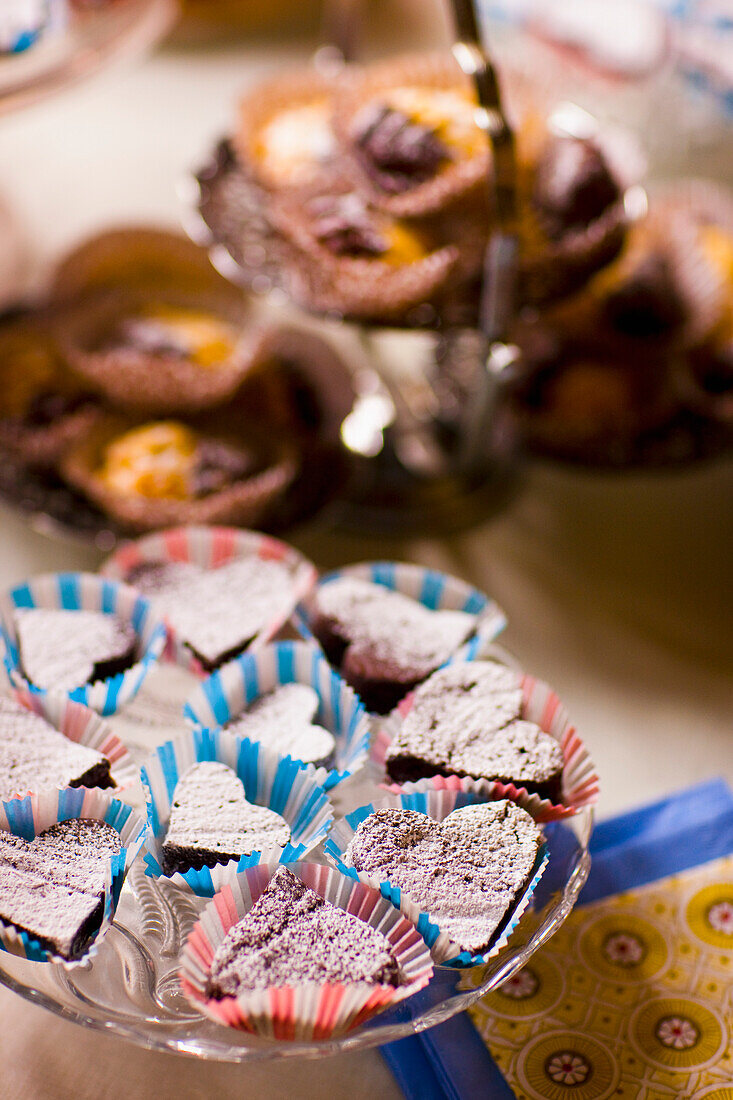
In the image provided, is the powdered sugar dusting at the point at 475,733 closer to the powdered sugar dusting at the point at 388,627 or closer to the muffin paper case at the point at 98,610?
the powdered sugar dusting at the point at 388,627

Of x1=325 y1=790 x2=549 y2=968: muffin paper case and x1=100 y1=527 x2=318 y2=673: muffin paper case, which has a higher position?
x1=100 y1=527 x2=318 y2=673: muffin paper case

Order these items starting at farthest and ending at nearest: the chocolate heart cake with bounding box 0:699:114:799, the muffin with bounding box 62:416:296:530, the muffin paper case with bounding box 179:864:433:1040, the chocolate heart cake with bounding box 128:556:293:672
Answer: the muffin with bounding box 62:416:296:530, the chocolate heart cake with bounding box 128:556:293:672, the chocolate heart cake with bounding box 0:699:114:799, the muffin paper case with bounding box 179:864:433:1040

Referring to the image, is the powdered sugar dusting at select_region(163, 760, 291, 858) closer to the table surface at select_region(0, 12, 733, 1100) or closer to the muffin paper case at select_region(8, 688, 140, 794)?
the muffin paper case at select_region(8, 688, 140, 794)

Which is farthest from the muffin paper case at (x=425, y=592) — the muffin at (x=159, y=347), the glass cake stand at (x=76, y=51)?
the glass cake stand at (x=76, y=51)

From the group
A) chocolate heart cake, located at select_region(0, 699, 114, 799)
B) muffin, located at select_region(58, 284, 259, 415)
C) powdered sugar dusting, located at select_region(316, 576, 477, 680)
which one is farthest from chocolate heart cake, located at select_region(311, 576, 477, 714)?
muffin, located at select_region(58, 284, 259, 415)

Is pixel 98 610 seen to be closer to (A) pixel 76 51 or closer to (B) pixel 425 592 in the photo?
(B) pixel 425 592

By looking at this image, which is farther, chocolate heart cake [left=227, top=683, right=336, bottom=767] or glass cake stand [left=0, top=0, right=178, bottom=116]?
glass cake stand [left=0, top=0, right=178, bottom=116]

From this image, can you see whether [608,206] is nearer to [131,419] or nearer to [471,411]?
[471,411]
